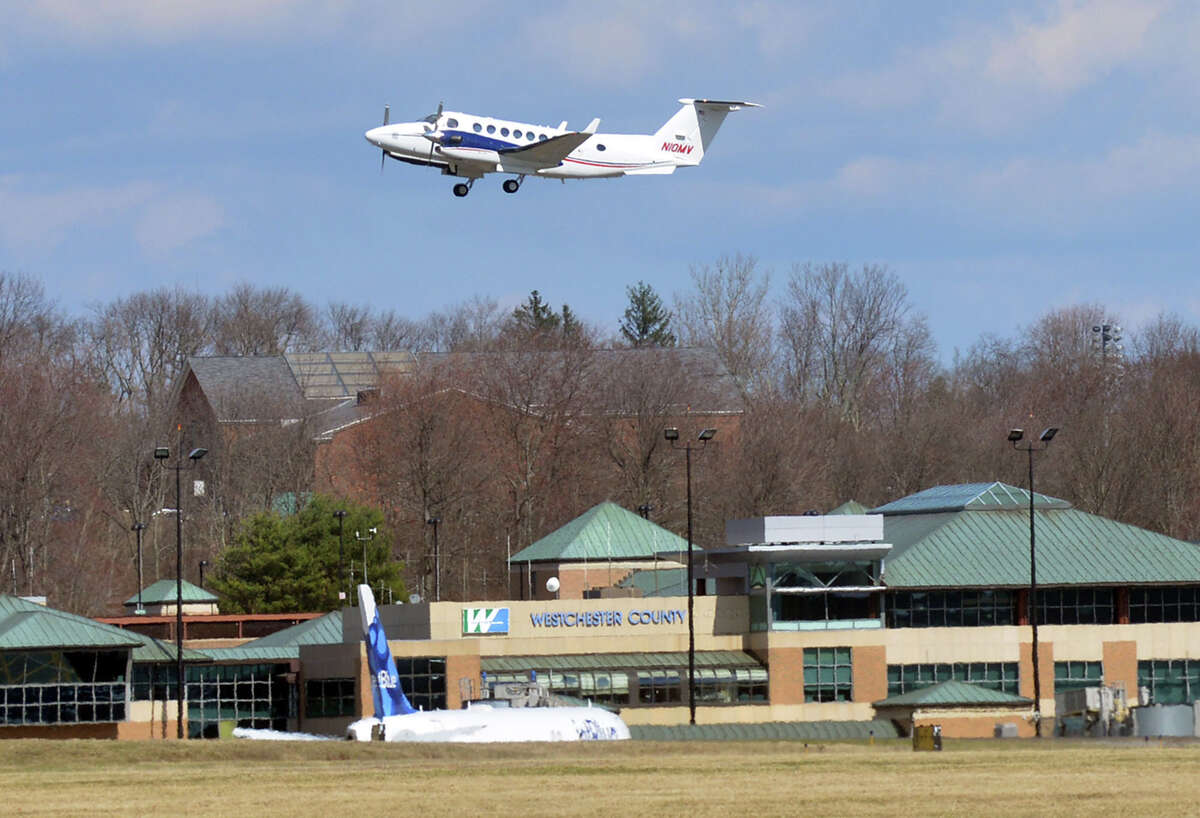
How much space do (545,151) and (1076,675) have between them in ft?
105

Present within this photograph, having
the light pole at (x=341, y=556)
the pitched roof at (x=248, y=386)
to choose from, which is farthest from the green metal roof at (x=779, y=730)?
the pitched roof at (x=248, y=386)

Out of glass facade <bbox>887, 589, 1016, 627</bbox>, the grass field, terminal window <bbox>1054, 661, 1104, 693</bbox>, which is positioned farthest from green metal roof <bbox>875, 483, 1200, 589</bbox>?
the grass field

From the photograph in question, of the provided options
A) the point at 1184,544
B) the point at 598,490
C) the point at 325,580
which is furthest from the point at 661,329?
the point at 1184,544

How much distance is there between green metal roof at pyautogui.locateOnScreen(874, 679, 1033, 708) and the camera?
78.7 m

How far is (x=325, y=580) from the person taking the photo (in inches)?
4611

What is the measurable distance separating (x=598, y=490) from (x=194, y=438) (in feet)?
97.5

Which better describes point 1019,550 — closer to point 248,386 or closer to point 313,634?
point 313,634

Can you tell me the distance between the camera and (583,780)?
144ft

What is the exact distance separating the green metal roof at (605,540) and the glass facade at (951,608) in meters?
15.6

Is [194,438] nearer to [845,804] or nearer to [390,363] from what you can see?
[390,363]

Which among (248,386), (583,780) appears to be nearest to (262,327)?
(248,386)

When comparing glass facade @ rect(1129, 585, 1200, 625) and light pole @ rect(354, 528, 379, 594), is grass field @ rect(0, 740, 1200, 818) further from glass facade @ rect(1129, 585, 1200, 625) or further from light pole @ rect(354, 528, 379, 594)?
light pole @ rect(354, 528, 379, 594)

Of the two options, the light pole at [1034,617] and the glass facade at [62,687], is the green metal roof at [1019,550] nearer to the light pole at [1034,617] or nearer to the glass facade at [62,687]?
the light pole at [1034,617]

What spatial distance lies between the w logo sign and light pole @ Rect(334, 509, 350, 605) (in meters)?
22.9
